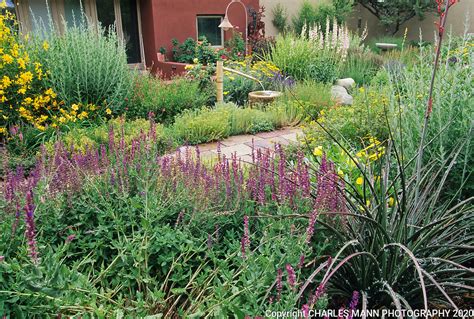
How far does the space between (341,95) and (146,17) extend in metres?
6.68

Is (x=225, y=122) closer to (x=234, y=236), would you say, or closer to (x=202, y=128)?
(x=202, y=128)

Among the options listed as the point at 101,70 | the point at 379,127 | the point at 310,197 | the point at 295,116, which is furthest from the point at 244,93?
the point at 310,197

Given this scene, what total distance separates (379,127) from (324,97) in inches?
90.5

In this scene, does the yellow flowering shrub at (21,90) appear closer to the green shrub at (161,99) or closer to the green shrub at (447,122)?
the green shrub at (161,99)

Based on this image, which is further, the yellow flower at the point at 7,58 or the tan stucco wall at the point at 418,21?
the tan stucco wall at the point at 418,21

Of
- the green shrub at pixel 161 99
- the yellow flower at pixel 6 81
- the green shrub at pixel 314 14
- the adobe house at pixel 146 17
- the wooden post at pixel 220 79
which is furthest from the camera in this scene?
the green shrub at pixel 314 14

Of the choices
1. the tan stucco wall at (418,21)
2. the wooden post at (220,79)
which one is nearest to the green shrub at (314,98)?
the wooden post at (220,79)

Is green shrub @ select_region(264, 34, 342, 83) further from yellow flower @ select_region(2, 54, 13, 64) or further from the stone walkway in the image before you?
yellow flower @ select_region(2, 54, 13, 64)

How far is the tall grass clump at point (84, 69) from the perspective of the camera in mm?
4906

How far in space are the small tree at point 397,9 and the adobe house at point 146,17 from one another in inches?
324

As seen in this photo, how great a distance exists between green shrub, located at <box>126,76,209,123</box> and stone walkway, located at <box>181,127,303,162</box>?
1.19 m

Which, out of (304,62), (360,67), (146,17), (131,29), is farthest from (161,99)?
(131,29)

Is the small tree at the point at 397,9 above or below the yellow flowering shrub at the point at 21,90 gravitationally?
above

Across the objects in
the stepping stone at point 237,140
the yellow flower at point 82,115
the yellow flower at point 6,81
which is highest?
the yellow flower at point 6,81
